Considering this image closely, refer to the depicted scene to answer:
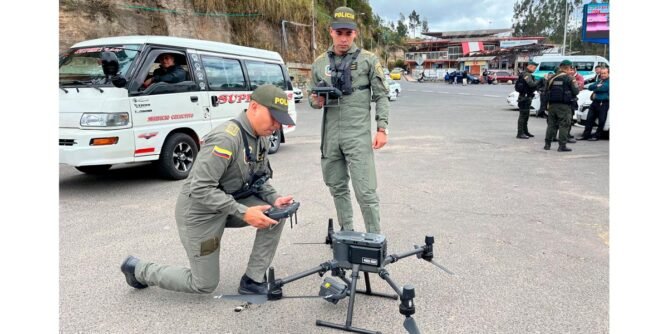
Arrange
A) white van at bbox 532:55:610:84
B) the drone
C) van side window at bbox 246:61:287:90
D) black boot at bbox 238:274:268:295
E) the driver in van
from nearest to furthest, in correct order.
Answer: the drone → black boot at bbox 238:274:268:295 → the driver in van → van side window at bbox 246:61:287:90 → white van at bbox 532:55:610:84

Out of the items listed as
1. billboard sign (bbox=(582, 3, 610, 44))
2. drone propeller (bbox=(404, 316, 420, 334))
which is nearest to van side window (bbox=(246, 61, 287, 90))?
drone propeller (bbox=(404, 316, 420, 334))

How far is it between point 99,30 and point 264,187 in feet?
49.8

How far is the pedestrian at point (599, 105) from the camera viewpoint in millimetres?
10625

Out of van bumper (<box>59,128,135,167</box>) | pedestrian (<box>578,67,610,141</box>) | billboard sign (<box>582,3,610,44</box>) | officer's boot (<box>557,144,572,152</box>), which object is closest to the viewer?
van bumper (<box>59,128,135,167</box>)

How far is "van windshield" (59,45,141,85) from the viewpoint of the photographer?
6023 mm

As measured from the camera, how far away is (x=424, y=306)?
Answer: 313 centimetres

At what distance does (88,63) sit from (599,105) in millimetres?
10663

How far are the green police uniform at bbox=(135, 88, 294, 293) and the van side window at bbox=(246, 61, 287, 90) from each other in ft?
17.3

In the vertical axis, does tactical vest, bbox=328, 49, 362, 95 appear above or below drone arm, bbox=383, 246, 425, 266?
above

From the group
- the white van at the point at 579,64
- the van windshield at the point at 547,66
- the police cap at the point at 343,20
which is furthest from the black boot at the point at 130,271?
the van windshield at the point at 547,66

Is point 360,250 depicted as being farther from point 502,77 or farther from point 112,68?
point 502,77

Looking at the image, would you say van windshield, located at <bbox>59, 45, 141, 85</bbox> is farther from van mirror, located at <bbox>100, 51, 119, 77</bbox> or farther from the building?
the building

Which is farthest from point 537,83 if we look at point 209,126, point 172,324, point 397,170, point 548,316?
point 172,324

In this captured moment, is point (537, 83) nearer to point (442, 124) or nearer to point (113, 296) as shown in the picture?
point (442, 124)
